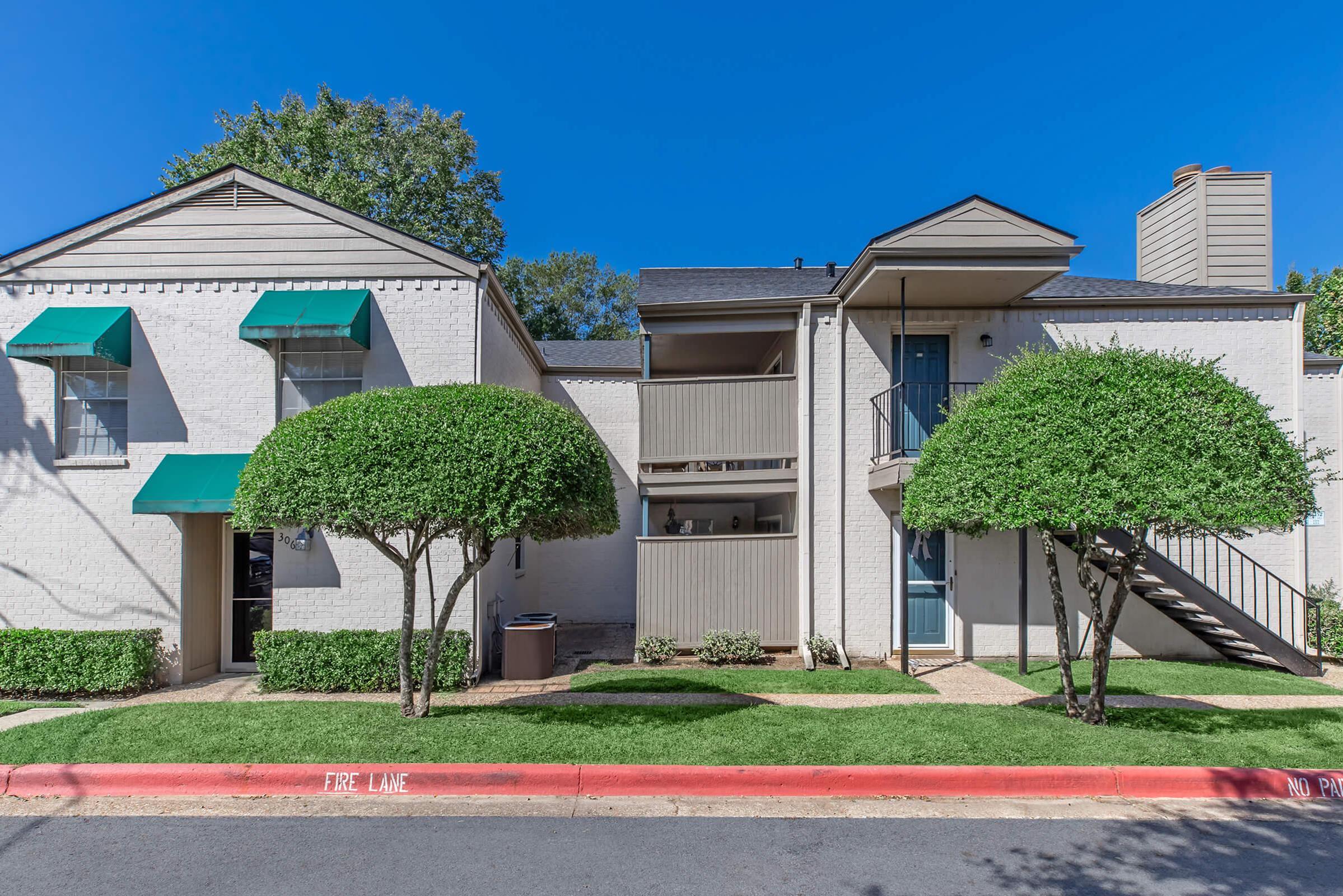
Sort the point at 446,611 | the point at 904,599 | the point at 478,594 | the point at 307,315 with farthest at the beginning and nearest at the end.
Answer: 1. the point at 904,599
2. the point at 478,594
3. the point at 307,315
4. the point at 446,611

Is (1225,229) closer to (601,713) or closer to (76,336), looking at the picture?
(601,713)

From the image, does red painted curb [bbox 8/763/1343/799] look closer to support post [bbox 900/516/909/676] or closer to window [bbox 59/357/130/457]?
support post [bbox 900/516/909/676]

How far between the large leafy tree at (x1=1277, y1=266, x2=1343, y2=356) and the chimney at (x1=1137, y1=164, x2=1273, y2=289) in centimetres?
1259

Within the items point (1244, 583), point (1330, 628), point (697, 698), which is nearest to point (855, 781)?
point (697, 698)

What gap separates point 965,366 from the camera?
448 inches

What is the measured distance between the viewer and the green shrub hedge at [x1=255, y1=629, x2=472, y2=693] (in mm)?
9109

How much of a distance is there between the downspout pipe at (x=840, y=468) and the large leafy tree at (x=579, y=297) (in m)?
26.1

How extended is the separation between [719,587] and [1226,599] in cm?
719

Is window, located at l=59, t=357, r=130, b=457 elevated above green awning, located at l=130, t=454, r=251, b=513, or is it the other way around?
window, located at l=59, t=357, r=130, b=457

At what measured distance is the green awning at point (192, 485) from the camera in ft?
29.2

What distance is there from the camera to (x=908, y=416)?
37.1 feet

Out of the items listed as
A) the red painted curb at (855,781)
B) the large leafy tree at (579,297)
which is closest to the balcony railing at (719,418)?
the red painted curb at (855,781)

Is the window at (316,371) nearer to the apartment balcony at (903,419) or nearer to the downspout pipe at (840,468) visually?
the downspout pipe at (840,468)

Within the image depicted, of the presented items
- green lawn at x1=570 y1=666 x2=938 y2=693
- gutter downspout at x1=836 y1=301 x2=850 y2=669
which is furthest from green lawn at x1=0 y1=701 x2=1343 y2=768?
gutter downspout at x1=836 y1=301 x2=850 y2=669
